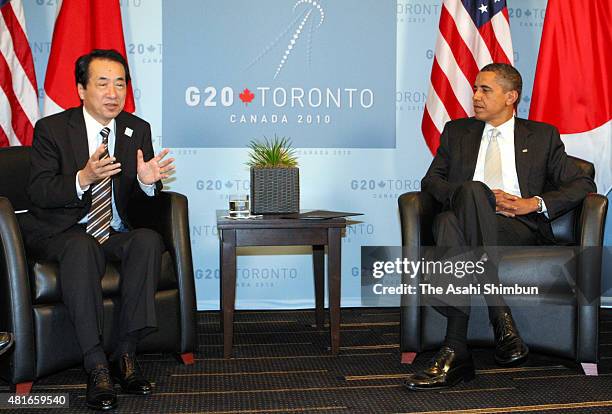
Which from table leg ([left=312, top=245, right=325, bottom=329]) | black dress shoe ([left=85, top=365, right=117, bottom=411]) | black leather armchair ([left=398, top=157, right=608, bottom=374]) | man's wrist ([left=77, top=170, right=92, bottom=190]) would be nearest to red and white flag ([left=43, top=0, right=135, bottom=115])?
man's wrist ([left=77, top=170, right=92, bottom=190])

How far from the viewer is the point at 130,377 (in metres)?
2.65

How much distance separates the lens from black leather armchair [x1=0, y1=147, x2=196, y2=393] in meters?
2.55

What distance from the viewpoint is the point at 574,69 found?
13.5 ft

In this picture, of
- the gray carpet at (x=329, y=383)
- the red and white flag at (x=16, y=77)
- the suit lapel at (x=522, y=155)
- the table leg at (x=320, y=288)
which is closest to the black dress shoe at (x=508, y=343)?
the gray carpet at (x=329, y=383)

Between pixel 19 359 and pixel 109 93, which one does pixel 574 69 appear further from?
pixel 19 359

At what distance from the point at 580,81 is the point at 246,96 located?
6.05 ft

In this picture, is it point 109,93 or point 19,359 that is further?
point 109,93

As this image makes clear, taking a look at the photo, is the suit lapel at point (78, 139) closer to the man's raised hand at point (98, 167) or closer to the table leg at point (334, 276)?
the man's raised hand at point (98, 167)

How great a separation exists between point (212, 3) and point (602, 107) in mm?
2224

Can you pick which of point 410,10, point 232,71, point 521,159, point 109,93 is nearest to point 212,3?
point 232,71

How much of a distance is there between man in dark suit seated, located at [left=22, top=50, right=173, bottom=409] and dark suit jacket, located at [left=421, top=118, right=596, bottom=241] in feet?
4.00

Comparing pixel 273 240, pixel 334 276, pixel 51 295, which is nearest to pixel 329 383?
pixel 334 276

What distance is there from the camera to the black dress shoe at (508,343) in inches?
107

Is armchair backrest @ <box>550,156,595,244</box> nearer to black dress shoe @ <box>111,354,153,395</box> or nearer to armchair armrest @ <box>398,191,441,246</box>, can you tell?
armchair armrest @ <box>398,191,441,246</box>
